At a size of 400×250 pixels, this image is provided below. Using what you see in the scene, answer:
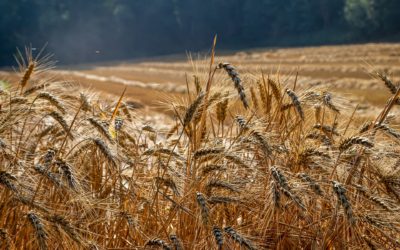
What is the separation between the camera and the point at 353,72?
92.6 feet

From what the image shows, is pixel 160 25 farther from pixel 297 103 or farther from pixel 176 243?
pixel 176 243

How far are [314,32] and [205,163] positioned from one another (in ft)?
238

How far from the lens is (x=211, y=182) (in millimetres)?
2838

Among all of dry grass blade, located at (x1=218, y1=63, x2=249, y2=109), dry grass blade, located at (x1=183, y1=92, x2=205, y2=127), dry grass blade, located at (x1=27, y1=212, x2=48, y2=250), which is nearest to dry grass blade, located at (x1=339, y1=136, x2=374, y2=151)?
dry grass blade, located at (x1=218, y1=63, x2=249, y2=109)

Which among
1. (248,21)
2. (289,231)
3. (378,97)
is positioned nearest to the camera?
(289,231)

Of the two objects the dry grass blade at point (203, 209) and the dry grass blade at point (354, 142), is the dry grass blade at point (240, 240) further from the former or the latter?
the dry grass blade at point (354, 142)

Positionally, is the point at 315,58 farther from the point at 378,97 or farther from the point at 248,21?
the point at 248,21

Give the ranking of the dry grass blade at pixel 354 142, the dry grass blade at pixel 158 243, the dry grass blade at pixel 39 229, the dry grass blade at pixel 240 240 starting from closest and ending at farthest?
the dry grass blade at pixel 39 229, the dry grass blade at pixel 240 240, the dry grass blade at pixel 158 243, the dry grass blade at pixel 354 142

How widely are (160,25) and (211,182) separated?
271 ft

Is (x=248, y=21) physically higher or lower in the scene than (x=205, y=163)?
lower

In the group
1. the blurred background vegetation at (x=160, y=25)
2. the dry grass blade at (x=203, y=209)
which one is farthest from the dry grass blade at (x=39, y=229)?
the blurred background vegetation at (x=160, y=25)

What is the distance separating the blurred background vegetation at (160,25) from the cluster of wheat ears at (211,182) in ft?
204

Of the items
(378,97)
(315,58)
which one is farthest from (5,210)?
(315,58)

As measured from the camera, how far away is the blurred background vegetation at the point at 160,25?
2751 inches
